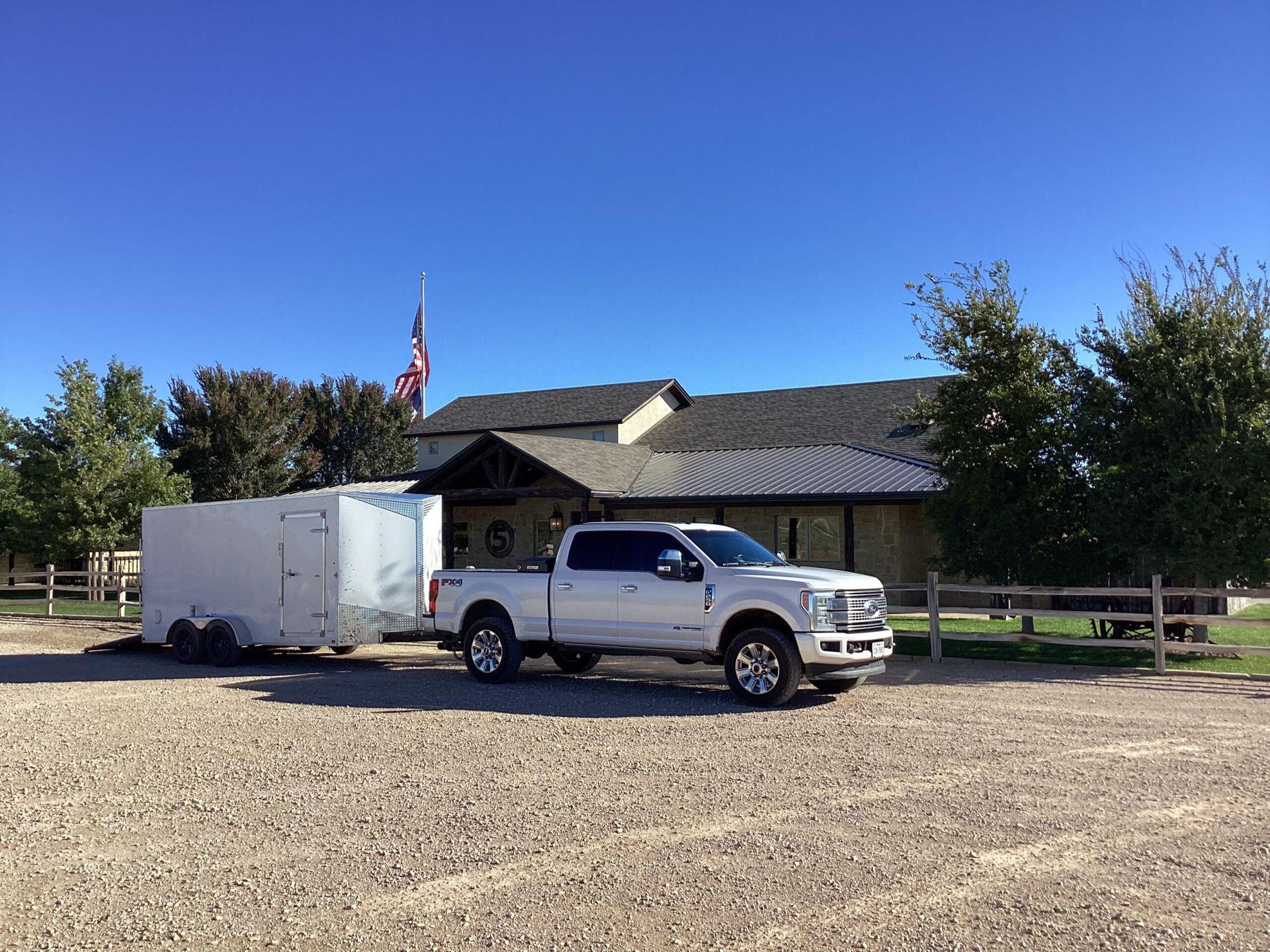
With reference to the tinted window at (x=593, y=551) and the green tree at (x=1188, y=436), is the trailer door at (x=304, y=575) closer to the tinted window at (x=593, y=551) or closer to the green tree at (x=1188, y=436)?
the tinted window at (x=593, y=551)

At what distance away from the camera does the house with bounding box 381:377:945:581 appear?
969 inches

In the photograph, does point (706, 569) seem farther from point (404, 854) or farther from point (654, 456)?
point (654, 456)

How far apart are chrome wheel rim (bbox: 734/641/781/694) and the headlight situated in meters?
0.59

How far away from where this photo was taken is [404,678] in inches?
539

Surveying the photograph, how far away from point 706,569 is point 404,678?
478 cm

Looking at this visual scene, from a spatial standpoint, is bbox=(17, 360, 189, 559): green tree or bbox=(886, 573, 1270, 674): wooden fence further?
bbox=(17, 360, 189, 559): green tree

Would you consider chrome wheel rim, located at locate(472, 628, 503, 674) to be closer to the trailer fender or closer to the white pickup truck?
the white pickup truck

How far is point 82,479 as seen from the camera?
32375 mm

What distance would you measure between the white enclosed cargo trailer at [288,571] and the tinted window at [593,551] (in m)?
3.76

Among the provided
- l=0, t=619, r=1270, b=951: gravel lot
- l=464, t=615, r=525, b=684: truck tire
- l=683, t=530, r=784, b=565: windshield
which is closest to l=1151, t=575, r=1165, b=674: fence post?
l=0, t=619, r=1270, b=951: gravel lot

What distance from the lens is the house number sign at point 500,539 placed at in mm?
30875

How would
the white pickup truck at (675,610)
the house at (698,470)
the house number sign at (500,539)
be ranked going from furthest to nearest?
1. the house number sign at (500,539)
2. the house at (698,470)
3. the white pickup truck at (675,610)

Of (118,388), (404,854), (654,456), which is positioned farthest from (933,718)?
(118,388)

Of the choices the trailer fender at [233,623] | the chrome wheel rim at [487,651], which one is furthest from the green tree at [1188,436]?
the trailer fender at [233,623]
